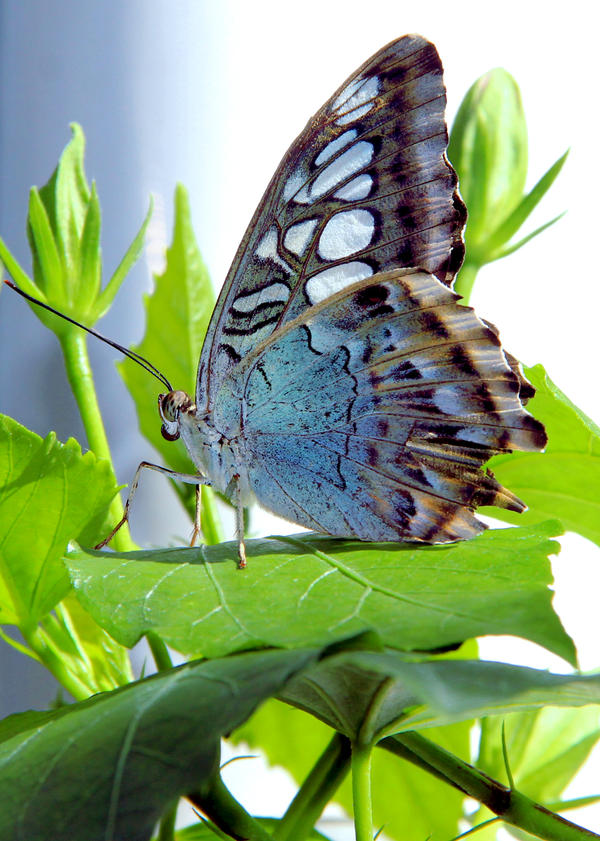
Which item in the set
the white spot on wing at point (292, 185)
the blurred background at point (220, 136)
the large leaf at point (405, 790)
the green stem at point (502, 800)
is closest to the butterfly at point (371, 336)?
the white spot on wing at point (292, 185)

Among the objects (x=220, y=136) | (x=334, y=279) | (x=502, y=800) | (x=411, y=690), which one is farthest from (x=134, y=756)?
(x=220, y=136)

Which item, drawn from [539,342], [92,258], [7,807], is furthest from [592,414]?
[7,807]

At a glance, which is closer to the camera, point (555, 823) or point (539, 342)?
point (555, 823)

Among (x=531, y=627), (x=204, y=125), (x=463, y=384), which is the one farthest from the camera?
(x=204, y=125)

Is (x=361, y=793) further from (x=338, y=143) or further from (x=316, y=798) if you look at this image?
(x=338, y=143)

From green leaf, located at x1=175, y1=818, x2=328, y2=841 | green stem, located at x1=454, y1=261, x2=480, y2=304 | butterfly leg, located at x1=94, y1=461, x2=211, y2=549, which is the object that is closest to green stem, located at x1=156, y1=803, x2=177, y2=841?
green leaf, located at x1=175, y1=818, x2=328, y2=841

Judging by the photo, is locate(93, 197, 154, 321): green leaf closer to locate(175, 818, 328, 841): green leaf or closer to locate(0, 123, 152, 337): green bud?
locate(0, 123, 152, 337): green bud

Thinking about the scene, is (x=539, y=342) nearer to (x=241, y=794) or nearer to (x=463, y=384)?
(x=463, y=384)
